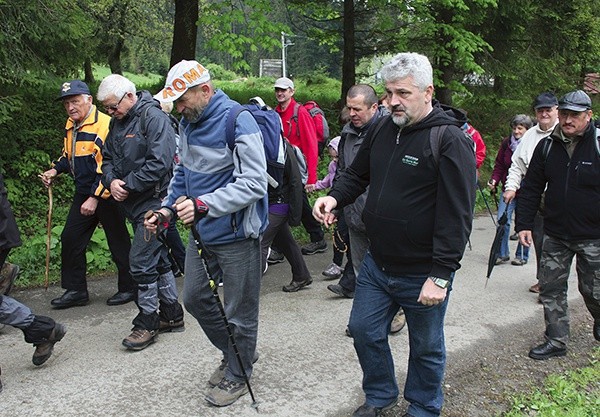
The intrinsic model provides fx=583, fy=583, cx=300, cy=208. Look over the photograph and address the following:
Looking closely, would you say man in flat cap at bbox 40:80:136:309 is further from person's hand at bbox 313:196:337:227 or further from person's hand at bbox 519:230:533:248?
person's hand at bbox 519:230:533:248

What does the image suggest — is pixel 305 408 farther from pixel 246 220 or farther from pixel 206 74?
pixel 206 74

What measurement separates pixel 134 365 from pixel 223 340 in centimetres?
93

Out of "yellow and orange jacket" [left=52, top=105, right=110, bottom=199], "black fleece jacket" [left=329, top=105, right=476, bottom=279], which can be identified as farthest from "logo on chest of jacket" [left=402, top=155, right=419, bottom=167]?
"yellow and orange jacket" [left=52, top=105, right=110, bottom=199]

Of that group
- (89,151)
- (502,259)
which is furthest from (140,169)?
(502,259)

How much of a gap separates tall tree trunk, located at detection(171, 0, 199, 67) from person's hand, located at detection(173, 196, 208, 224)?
9.35 m

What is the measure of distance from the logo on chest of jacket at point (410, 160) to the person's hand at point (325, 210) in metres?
0.54

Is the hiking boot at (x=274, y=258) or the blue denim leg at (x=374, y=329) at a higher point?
the blue denim leg at (x=374, y=329)

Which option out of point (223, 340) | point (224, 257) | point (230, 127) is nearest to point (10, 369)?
point (223, 340)

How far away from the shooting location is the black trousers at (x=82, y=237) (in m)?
5.70

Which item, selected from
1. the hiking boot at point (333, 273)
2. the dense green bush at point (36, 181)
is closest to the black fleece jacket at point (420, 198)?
the hiking boot at point (333, 273)

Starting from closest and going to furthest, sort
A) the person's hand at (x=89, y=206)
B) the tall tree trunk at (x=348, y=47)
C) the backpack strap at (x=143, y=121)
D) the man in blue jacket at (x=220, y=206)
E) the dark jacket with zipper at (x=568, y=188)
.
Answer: the man in blue jacket at (x=220, y=206)
the dark jacket with zipper at (x=568, y=188)
the backpack strap at (x=143, y=121)
the person's hand at (x=89, y=206)
the tall tree trunk at (x=348, y=47)

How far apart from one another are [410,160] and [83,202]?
3642 millimetres

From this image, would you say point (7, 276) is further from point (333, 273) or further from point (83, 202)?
point (333, 273)

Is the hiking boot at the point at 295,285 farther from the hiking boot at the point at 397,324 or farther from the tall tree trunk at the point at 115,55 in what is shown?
the tall tree trunk at the point at 115,55
